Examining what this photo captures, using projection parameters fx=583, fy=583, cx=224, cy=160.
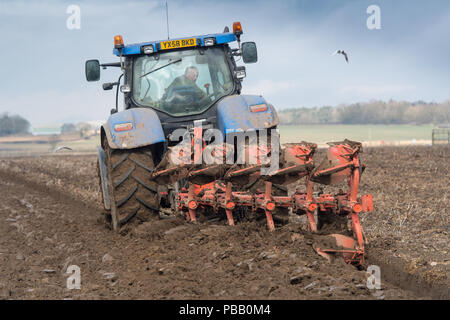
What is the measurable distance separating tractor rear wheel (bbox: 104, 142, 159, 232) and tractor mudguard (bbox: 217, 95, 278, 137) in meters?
0.83

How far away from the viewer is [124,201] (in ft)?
18.9

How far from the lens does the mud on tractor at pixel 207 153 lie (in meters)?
4.89

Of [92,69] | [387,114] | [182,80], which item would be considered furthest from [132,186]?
[387,114]

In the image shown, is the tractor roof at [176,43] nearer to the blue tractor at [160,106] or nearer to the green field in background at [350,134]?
the blue tractor at [160,106]

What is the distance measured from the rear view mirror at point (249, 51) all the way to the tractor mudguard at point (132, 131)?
1.46 m

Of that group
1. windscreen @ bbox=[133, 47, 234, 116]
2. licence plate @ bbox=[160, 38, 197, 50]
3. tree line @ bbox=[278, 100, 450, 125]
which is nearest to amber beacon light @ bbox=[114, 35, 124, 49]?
windscreen @ bbox=[133, 47, 234, 116]

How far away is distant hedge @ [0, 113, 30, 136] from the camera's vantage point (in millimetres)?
63031

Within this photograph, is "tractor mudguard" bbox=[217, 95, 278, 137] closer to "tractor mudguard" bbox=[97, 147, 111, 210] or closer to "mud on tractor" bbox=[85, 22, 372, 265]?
"mud on tractor" bbox=[85, 22, 372, 265]

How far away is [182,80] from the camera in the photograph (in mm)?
6492

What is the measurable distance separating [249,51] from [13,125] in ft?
200

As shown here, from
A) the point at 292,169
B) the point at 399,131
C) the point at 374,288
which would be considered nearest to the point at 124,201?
the point at 292,169

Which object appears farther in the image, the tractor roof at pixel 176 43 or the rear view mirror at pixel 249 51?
the rear view mirror at pixel 249 51

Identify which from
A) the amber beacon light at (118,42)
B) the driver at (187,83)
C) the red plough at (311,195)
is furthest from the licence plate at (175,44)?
the red plough at (311,195)
